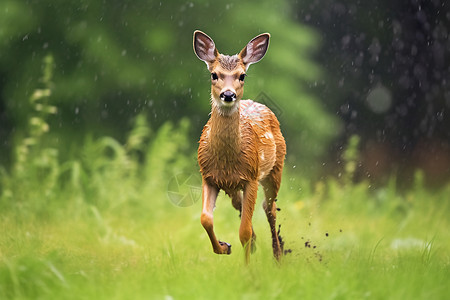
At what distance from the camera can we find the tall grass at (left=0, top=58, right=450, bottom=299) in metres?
4.82

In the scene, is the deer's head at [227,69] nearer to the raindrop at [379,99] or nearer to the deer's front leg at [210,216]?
the deer's front leg at [210,216]

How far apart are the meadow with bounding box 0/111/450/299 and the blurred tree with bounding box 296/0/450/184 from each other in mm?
2251

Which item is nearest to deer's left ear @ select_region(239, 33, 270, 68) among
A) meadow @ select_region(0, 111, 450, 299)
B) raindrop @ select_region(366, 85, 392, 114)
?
meadow @ select_region(0, 111, 450, 299)

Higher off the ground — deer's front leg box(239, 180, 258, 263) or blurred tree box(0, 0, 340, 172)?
blurred tree box(0, 0, 340, 172)

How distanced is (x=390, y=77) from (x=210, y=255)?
8565mm

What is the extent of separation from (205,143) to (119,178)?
4.00 metres

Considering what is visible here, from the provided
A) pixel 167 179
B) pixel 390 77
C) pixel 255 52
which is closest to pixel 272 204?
pixel 255 52

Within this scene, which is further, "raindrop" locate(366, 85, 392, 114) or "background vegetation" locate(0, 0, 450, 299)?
"raindrop" locate(366, 85, 392, 114)

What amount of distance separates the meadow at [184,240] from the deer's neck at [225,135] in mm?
781

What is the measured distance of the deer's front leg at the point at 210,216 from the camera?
4867 millimetres

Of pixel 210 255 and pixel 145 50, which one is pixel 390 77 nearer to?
pixel 145 50

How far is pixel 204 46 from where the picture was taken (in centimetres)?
502

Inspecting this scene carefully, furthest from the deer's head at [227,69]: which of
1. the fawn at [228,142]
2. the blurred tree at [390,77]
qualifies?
the blurred tree at [390,77]

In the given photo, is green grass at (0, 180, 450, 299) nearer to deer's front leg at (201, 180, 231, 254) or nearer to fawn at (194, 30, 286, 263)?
deer's front leg at (201, 180, 231, 254)
